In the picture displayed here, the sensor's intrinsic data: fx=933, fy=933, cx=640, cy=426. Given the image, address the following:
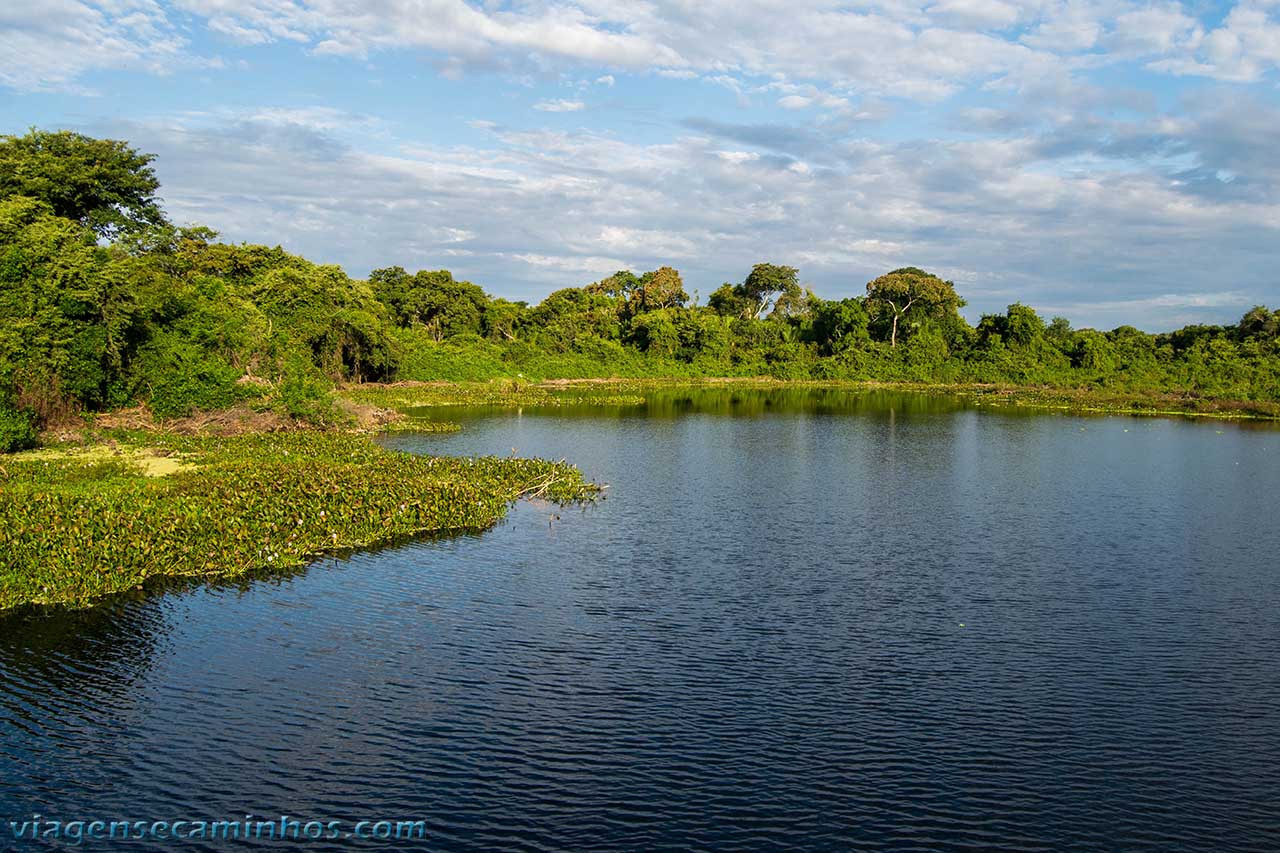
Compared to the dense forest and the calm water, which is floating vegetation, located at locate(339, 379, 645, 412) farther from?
the calm water

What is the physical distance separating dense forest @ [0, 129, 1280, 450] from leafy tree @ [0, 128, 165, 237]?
0.10 metres

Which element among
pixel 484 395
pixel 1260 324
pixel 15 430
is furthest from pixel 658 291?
pixel 15 430

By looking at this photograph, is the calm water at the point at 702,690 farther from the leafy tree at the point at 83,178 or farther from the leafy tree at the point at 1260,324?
the leafy tree at the point at 1260,324

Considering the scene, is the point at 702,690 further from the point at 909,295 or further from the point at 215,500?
the point at 909,295

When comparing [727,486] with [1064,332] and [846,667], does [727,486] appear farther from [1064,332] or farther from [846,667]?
[1064,332]

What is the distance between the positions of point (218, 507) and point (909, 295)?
311 ft

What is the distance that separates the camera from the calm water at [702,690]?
38.7 ft

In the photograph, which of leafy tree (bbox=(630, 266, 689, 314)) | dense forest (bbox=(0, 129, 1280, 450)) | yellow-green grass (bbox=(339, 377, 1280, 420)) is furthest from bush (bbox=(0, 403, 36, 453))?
leafy tree (bbox=(630, 266, 689, 314))

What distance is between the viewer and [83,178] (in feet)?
147

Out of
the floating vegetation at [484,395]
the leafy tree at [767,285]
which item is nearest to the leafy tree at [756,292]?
the leafy tree at [767,285]

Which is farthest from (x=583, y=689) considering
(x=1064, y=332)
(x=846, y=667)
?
(x=1064, y=332)

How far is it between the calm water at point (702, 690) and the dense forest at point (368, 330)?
19997mm

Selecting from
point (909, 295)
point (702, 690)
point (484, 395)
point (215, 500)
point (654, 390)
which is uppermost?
point (909, 295)

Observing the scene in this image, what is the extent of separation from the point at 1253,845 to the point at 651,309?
347 feet
